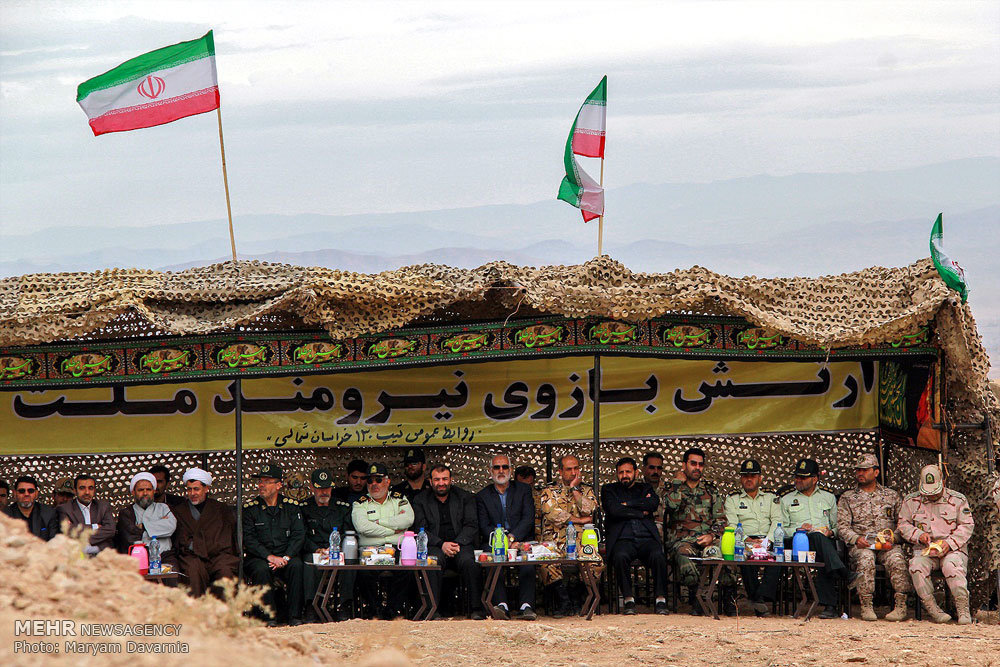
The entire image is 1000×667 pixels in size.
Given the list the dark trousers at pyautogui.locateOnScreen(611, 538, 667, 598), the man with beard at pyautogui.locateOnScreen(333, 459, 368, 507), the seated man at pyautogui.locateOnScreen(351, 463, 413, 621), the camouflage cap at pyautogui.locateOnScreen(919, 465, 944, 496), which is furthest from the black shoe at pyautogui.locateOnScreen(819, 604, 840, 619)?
the man with beard at pyautogui.locateOnScreen(333, 459, 368, 507)

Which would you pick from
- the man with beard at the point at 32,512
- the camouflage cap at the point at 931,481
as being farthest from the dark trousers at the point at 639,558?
the man with beard at the point at 32,512

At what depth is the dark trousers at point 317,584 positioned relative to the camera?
9.63m

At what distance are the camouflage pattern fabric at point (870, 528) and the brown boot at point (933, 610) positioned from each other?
190 mm

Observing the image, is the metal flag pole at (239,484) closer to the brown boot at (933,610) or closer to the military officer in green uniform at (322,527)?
the military officer in green uniform at (322,527)

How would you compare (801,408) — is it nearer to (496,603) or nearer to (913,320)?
(913,320)

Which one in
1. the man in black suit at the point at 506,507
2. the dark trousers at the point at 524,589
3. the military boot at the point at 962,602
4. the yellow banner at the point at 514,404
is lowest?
the military boot at the point at 962,602

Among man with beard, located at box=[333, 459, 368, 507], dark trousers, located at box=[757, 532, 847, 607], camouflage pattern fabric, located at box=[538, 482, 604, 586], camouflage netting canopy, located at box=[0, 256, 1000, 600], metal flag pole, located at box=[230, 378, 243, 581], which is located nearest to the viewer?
camouflage netting canopy, located at box=[0, 256, 1000, 600]

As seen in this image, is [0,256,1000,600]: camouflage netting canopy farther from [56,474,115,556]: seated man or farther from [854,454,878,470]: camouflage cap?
[56,474,115,556]: seated man

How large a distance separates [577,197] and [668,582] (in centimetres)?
339

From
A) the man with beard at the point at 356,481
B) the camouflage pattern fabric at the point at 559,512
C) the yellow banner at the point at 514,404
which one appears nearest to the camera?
the camouflage pattern fabric at the point at 559,512

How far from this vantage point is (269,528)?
989 cm

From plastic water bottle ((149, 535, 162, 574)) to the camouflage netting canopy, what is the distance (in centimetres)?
164

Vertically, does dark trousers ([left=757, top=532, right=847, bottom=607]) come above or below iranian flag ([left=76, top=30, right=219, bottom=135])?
below

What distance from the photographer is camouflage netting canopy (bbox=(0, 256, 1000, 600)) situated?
30.2 ft
